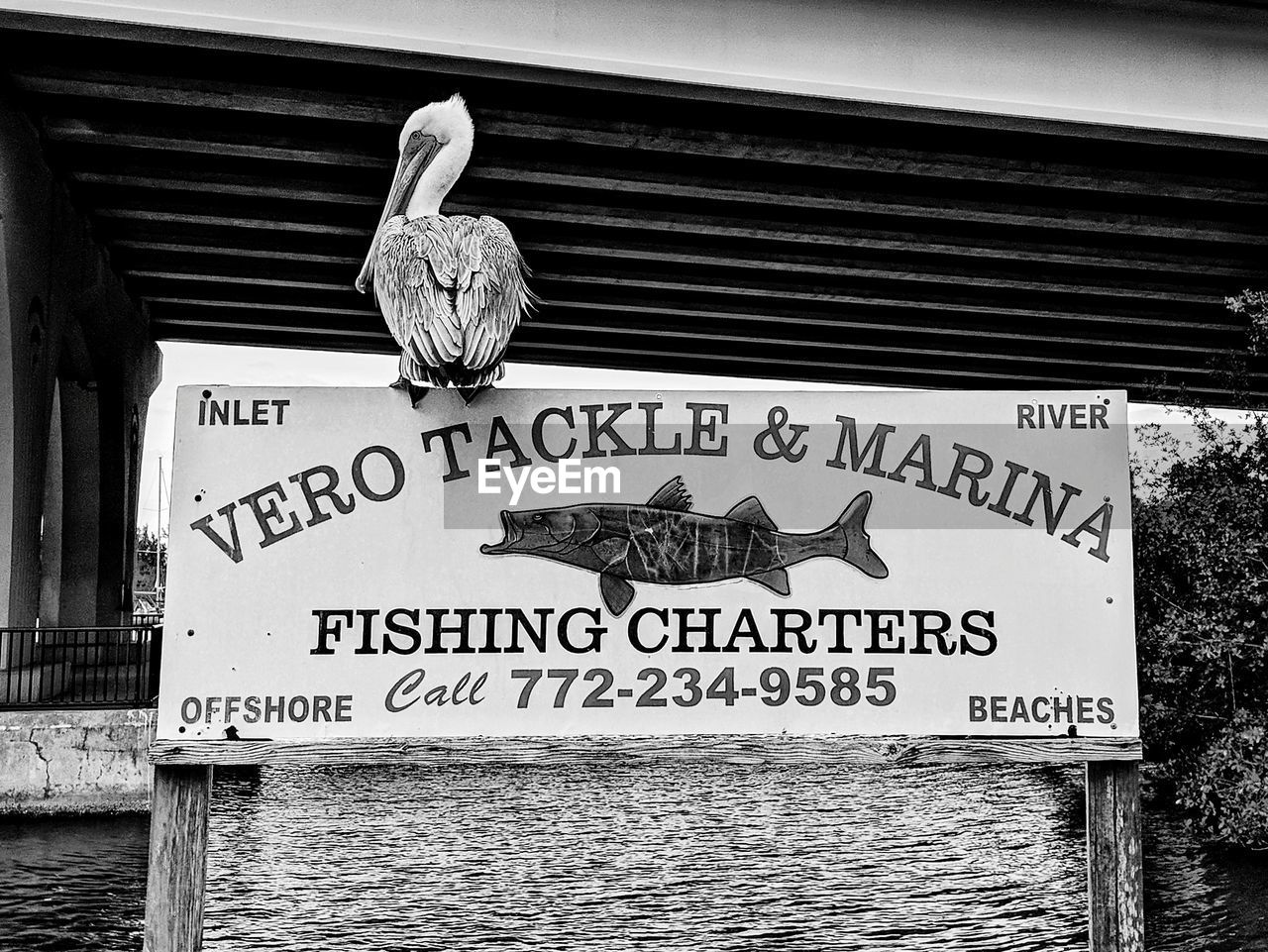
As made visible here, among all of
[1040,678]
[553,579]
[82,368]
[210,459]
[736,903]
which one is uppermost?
[82,368]

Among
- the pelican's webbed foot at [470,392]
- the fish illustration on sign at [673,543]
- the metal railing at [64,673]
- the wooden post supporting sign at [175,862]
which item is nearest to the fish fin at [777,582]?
the fish illustration on sign at [673,543]

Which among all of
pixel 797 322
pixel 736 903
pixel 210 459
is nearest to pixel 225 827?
pixel 736 903

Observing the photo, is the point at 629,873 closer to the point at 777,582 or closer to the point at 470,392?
the point at 777,582

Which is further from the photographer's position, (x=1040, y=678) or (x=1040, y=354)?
→ (x=1040, y=354)

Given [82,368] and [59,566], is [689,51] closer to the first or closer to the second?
[82,368]

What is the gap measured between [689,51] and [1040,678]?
849 centimetres

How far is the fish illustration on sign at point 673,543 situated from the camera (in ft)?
16.8

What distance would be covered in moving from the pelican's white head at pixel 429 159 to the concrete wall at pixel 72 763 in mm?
9698

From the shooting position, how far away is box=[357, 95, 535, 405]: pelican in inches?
203

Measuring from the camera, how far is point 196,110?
14.6m

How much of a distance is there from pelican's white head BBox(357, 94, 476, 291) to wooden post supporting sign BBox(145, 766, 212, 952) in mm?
2444

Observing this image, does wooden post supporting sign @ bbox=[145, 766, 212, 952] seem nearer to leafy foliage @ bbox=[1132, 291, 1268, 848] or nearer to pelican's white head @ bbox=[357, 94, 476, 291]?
pelican's white head @ bbox=[357, 94, 476, 291]

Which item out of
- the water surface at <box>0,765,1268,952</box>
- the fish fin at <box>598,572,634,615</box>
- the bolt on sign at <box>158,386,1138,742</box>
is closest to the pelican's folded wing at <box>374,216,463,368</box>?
the bolt on sign at <box>158,386,1138,742</box>

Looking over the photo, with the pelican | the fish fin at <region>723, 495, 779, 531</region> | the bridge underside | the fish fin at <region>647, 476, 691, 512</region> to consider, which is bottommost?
the fish fin at <region>723, 495, 779, 531</region>
